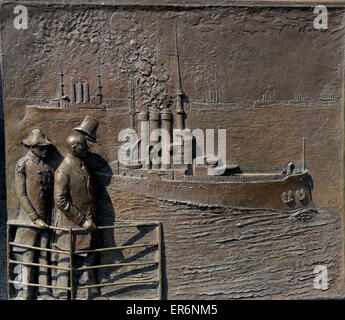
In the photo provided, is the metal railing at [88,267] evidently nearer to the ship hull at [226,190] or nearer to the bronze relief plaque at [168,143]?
the bronze relief plaque at [168,143]

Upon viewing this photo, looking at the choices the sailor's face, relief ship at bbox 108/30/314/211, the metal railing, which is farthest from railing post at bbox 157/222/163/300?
the sailor's face

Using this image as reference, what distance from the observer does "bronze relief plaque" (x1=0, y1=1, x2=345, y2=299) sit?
5020 millimetres

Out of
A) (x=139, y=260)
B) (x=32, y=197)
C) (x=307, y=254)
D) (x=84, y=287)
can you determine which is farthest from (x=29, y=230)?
(x=307, y=254)

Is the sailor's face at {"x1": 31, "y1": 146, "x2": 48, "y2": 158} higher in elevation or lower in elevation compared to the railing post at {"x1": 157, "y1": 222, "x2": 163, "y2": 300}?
higher

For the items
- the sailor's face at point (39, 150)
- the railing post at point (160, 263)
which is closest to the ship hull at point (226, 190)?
the railing post at point (160, 263)

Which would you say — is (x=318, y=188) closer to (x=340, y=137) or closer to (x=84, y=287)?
(x=340, y=137)

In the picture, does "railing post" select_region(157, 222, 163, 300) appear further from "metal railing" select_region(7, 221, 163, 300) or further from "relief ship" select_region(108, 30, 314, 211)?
"relief ship" select_region(108, 30, 314, 211)

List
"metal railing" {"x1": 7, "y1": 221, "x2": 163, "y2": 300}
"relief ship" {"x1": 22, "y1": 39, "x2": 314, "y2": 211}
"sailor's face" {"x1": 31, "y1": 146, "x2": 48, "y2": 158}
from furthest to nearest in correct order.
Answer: "relief ship" {"x1": 22, "y1": 39, "x2": 314, "y2": 211}
"sailor's face" {"x1": 31, "y1": 146, "x2": 48, "y2": 158}
"metal railing" {"x1": 7, "y1": 221, "x2": 163, "y2": 300}

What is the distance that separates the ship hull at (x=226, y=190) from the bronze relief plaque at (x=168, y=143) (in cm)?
2

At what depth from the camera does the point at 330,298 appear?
5398 mm

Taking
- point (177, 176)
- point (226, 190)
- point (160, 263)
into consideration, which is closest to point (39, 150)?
point (177, 176)

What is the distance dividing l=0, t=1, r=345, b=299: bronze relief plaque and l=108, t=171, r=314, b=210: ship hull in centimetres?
2

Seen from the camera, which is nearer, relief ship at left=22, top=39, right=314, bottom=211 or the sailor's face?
the sailor's face

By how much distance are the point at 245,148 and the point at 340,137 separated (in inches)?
49.7
